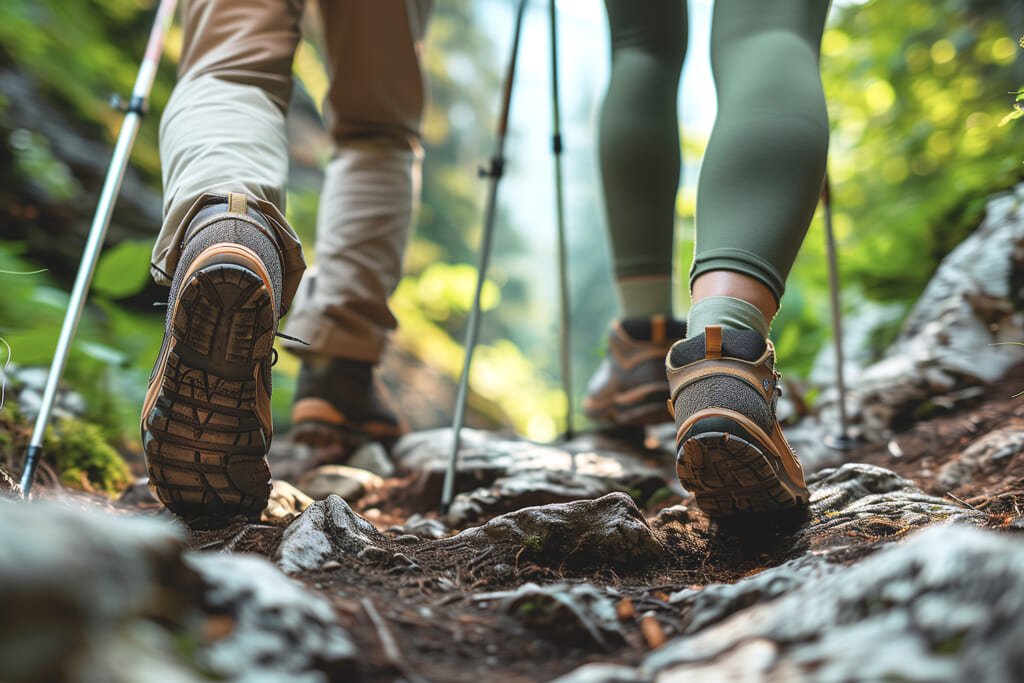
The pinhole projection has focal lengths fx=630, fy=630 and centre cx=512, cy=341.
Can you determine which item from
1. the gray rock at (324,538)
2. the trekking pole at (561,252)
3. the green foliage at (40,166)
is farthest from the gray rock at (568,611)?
the green foliage at (40,166)

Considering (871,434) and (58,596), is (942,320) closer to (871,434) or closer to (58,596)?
(871,434)

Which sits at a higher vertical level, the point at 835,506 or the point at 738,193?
the point at 738,193

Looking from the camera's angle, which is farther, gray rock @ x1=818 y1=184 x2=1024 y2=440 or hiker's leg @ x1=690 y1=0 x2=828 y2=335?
gray rock @ x1=818 y1=184 x2=1024 y2=440

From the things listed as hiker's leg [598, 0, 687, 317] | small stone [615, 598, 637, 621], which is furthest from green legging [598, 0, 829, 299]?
small stone [615, 598, 637, 621]

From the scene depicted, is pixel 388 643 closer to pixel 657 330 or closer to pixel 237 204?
pixel 237 204

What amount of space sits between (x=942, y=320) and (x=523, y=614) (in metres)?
2.26

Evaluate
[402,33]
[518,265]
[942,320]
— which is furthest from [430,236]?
[942,320]

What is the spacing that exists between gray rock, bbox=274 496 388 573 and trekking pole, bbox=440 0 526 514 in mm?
601

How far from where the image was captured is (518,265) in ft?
23.3

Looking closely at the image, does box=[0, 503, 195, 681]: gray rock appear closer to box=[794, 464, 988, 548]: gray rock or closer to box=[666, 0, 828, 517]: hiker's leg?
box=[666, 0, 828, 517]: hiker's leg

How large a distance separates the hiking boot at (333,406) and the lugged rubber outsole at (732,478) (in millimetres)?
1267

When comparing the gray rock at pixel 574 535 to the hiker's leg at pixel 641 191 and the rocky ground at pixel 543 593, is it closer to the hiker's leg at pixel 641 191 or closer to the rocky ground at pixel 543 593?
the rocky ground at pixel 543 593

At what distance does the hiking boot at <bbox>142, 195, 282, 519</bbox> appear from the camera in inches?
37.5

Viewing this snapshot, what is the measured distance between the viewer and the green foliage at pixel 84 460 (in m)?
1.60
